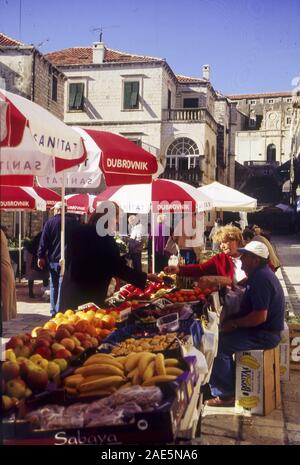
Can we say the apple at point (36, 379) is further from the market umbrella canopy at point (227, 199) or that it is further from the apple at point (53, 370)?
the market umbrella canopy at point (227, 199)

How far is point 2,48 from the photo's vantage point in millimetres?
22219

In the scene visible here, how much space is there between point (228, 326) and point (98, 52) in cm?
3082

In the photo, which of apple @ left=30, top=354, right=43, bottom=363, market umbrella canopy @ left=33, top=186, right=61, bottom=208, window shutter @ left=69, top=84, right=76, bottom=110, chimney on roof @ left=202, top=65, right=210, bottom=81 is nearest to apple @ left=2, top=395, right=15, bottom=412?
apple @ left=30, top=354, right=43, bottom=363

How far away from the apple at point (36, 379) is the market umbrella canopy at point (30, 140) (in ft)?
4.67

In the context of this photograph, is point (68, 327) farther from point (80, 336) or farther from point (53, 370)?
point (53, 370)

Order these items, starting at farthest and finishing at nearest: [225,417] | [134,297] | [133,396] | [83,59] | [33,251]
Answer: [83,59] < [33,251] < [134,297] < [225,417] < [133,396]

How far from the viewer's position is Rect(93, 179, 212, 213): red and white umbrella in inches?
346

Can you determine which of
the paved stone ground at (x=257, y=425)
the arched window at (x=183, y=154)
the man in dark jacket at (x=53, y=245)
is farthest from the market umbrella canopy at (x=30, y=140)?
the arched window at (x=183, y=154)

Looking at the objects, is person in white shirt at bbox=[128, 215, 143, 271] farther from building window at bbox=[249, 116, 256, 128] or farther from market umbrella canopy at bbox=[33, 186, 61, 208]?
building window at bbox=[249, 116, 256, 128]

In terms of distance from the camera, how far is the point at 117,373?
125 inches

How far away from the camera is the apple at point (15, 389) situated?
9.76 feet
